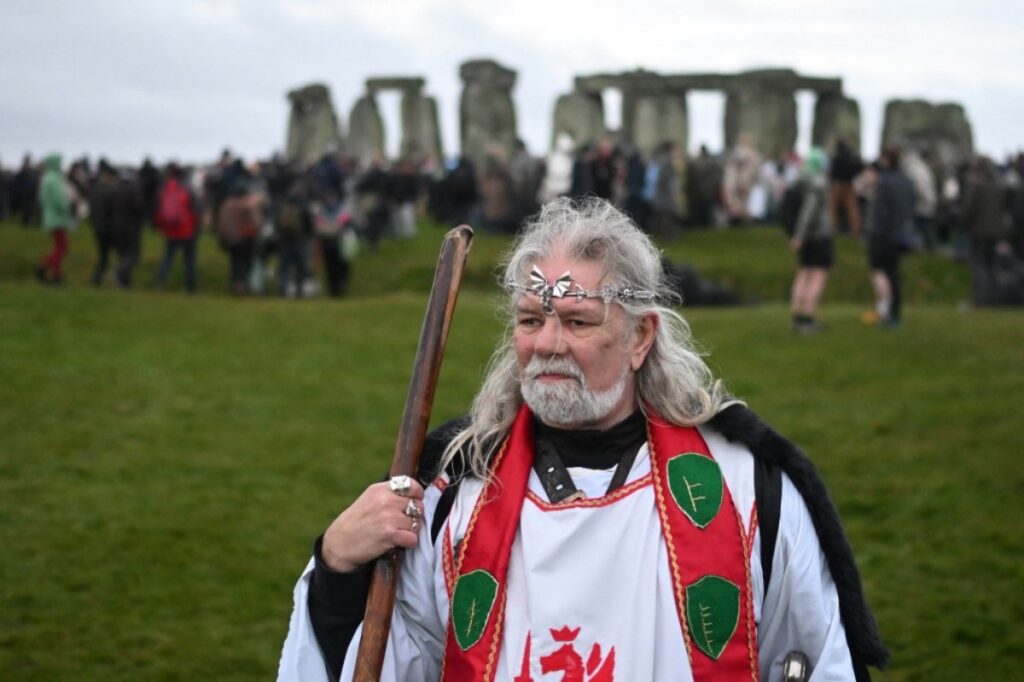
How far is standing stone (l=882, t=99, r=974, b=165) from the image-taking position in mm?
41000

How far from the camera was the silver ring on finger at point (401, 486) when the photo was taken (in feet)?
12.0

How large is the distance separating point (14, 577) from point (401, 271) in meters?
15.6

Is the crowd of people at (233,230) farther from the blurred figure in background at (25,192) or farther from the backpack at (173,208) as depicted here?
the blurred figure in background at (25,192)

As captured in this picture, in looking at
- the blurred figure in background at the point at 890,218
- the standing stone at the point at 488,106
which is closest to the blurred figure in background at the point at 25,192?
the standing stone at the point at 488,106

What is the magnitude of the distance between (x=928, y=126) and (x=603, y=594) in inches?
1595

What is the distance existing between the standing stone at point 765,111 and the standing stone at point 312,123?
11.7 metres

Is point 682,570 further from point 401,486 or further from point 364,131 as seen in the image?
point 364,131

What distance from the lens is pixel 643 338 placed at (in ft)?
12.9

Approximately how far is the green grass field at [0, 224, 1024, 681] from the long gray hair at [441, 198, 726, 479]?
11.9ft

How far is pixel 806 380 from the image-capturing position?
13672 millimetres

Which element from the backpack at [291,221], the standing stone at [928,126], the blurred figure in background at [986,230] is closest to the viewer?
the blurred figure in background at [986,230]

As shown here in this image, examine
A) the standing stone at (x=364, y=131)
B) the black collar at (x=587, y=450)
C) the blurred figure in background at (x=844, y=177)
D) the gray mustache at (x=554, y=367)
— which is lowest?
the black collar at (x=587, y=450)

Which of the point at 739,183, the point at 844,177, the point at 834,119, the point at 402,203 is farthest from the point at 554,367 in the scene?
the point at 834,119

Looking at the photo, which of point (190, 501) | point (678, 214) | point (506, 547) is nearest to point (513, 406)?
point (506, 547)
